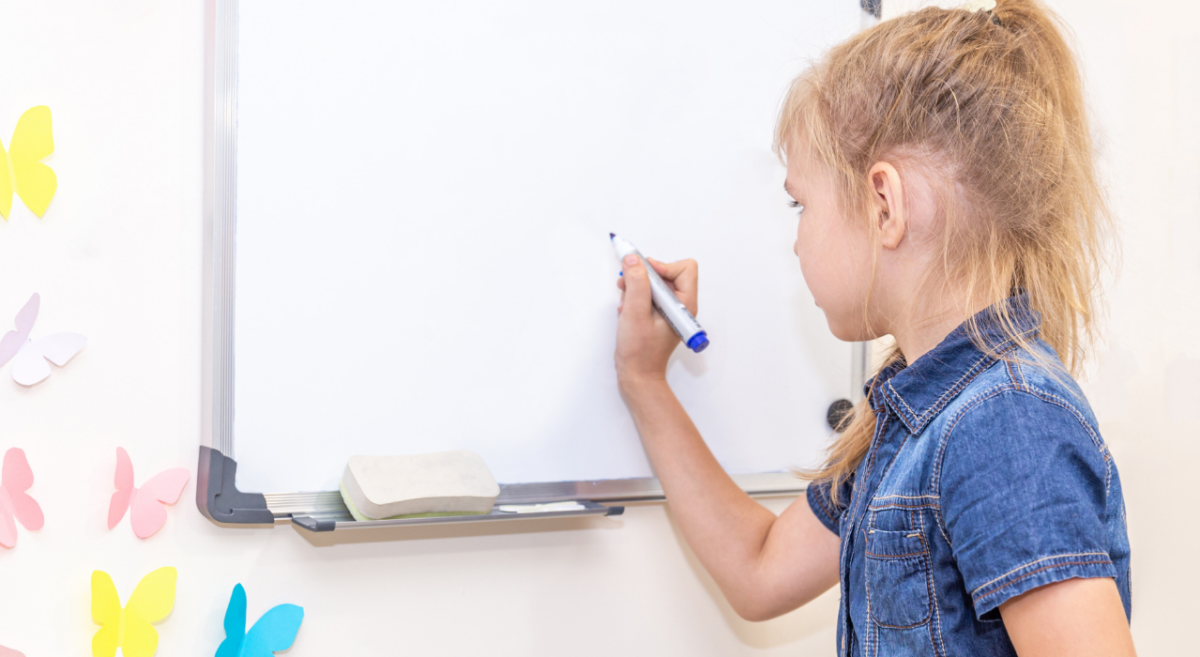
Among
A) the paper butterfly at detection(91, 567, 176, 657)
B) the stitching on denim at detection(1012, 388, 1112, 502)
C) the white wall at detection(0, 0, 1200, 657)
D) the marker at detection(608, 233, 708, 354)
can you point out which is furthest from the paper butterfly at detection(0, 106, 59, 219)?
the stitching on denim at detection(1012, 388, 1112, 502)

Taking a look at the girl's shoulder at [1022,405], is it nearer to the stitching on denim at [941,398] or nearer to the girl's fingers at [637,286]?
the stitching on denim at [941,398]

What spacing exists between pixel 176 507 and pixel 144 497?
0.9 inches

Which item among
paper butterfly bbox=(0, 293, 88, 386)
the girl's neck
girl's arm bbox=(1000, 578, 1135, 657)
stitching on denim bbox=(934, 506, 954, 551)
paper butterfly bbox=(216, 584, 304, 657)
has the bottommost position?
paper butterfly bbox=(216, 584, 304, 657)

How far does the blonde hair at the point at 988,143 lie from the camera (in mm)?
514

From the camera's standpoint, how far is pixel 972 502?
44 centimetres

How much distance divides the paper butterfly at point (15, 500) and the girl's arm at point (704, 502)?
0.44 metres

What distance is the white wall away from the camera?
56cm

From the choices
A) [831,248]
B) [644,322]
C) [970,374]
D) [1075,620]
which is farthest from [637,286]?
[1075,620]

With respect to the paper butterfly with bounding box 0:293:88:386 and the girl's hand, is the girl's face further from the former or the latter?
the paper butterfly with bounding box 0:293:88:386

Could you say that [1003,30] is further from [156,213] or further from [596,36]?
[156,213]

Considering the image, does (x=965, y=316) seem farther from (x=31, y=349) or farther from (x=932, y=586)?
(x=31, y=349)

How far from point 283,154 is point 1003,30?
1.71 feet

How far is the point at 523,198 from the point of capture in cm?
68

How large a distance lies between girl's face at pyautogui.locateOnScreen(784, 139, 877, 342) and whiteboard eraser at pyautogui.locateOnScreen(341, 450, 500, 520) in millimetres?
291
